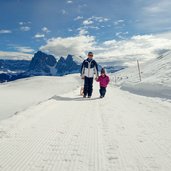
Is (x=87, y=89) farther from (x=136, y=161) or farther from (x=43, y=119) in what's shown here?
(x=136, y=161)

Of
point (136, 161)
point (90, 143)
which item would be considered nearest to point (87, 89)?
point (90, 143)

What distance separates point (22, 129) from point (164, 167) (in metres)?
3.33

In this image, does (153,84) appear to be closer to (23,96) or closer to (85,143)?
(23,96)

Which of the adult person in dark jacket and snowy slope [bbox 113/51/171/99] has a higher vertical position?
the adult person in dark jacket

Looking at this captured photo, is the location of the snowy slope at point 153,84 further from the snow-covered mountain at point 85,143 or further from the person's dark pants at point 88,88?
the snow-covered mountain at point 85,143

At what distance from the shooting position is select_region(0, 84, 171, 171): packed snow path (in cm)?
411

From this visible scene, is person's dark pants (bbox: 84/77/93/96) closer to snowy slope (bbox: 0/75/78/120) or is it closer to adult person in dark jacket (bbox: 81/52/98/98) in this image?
adult person in dark jacket (bbox: 81/52/98/98)

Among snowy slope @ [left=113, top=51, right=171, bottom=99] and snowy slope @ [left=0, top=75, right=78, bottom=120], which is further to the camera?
snowy slope @ [left=113, top=51, right=171, bottom=99]

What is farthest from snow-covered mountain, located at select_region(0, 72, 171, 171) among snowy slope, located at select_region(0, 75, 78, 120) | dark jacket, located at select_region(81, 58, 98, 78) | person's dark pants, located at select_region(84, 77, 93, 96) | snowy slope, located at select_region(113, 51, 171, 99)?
snowy slope, located at select_region(113, 51, 171, 99)

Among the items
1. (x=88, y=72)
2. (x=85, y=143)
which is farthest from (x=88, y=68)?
(x=85, y=143)

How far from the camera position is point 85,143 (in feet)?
17.3

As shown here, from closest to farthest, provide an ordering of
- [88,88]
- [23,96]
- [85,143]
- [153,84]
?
1. [85,143]
2. [88,88]
3. [23,96]
4. [153,84]

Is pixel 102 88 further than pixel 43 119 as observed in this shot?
Yes

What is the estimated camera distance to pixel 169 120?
25.7ft
